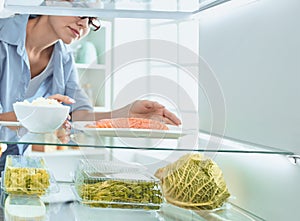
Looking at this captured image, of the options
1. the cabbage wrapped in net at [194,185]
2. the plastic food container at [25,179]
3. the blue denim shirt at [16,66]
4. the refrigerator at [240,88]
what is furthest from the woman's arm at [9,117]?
the blue denim shirt at [16,66]

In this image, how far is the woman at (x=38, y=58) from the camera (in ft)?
5.02

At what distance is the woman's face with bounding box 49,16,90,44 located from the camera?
151 centimetres

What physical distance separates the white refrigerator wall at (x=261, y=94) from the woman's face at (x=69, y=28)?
1.82 feet

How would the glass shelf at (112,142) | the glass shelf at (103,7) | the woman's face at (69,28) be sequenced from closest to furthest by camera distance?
the glass shelf at (112,142) < the glass shelf at (103,7) < the woman's face at (69,28)

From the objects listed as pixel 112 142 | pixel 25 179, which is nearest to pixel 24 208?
pixel 25 179

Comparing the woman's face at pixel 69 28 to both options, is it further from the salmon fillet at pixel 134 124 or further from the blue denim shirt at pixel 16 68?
the salmon fillet at pixel 134 124

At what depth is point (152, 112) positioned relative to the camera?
93cm

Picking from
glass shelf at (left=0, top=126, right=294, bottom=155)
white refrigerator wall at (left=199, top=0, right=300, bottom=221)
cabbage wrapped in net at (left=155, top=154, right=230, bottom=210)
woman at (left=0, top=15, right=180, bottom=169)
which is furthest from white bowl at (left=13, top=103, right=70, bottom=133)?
woman at (left=0, top=15, right=180, bottom=169)

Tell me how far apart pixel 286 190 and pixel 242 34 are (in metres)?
0.35

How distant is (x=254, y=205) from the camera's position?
2.86 feet

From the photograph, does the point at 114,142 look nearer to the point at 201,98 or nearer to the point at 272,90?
the point at 272,90

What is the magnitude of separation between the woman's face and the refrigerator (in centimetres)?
39

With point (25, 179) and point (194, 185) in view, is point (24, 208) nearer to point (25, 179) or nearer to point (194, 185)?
point (25, 179)

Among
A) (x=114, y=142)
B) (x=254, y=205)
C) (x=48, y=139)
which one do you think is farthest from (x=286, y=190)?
(x=48, y=139)
